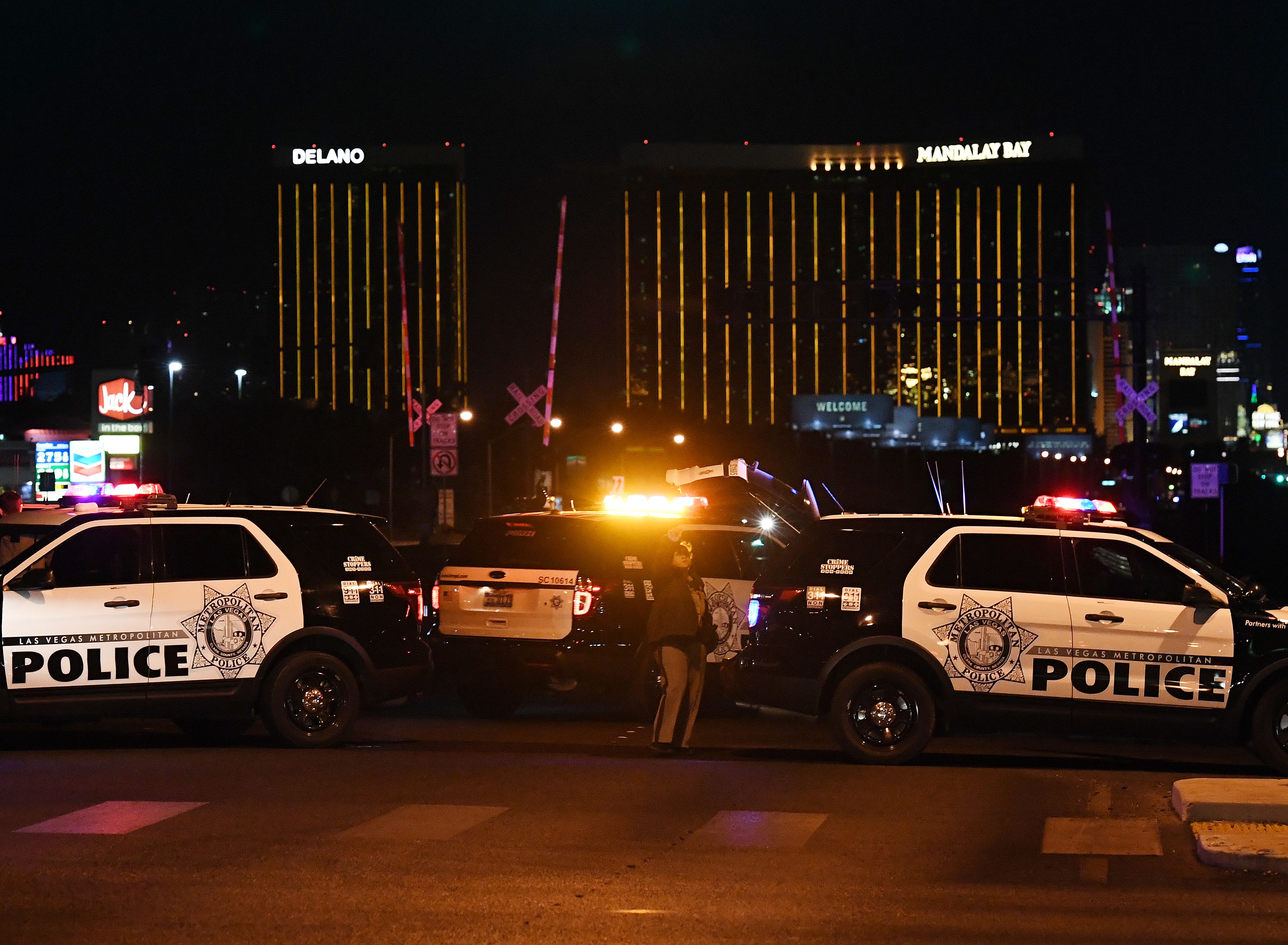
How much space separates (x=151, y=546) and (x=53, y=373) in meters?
155

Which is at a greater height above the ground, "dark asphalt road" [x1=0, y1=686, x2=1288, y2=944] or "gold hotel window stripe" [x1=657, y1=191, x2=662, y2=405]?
"gold hotel window stripe" [x1=657, y1=191, x2=662, y2=405]

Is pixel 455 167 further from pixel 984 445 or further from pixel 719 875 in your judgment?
pixel 719 875

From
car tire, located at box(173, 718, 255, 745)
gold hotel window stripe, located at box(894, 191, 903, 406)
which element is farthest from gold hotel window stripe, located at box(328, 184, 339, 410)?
car tire, located at box(173, 718, 255, 745)

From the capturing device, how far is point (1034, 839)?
28.5ft

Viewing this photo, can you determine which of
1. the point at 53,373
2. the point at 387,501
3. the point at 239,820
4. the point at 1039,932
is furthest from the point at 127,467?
the point at 53,373

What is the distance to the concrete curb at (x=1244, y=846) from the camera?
25.5 feet

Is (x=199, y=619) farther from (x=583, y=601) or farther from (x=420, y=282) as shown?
(x=420, y=282)

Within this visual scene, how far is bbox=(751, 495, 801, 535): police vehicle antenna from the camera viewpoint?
16.8 metres

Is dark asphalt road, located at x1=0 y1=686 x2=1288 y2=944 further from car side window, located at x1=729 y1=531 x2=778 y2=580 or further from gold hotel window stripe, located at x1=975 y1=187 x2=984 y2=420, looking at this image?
gold hotel window stripe, located at x1=975 y1=187 x2=984 y2=420

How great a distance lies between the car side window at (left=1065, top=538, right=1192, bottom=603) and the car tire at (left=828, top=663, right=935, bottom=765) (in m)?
1.38

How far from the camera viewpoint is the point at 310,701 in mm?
12398

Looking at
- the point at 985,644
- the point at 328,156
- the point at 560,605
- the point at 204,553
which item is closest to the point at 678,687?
the point at 560,605

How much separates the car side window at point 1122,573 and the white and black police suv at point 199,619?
5326 millimetres

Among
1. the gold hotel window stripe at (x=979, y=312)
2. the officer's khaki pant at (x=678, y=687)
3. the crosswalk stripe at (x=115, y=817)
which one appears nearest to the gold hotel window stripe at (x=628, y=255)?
the gold hotel window stripe at (x=979, y=312)
